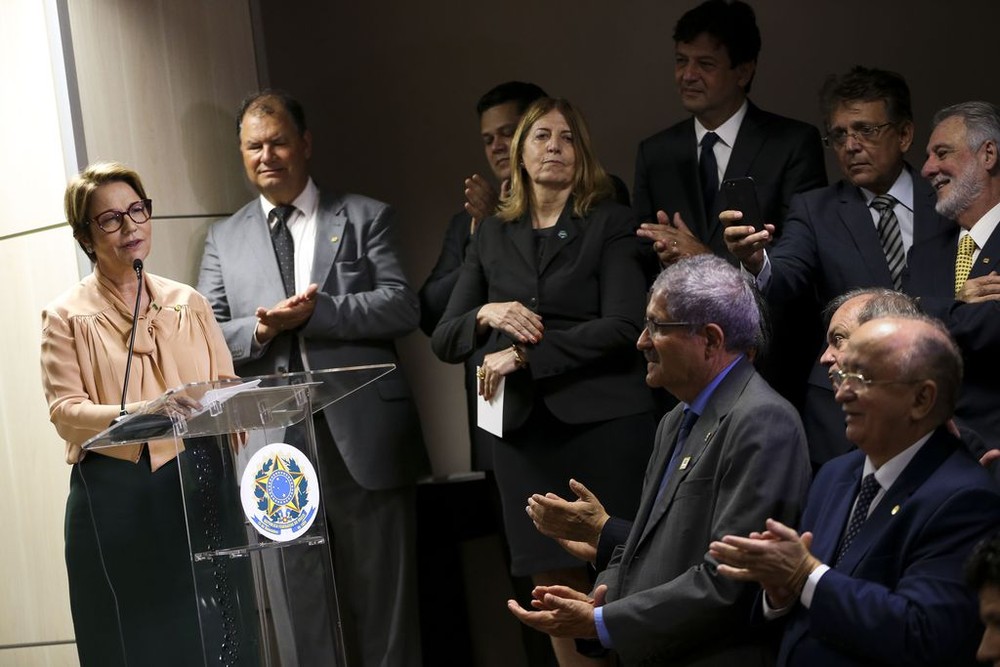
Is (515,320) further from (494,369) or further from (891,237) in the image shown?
(891,237)

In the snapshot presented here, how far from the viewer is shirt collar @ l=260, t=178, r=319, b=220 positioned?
4691 millimetres

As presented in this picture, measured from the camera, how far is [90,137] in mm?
4457

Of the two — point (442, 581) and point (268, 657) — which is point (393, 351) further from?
point (268, 657)

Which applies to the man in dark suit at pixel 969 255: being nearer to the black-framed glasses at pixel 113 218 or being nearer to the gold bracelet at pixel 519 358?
the gold bracelet at pixel 519 358

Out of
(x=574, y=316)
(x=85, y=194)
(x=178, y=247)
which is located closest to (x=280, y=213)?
(x=178, y=247)

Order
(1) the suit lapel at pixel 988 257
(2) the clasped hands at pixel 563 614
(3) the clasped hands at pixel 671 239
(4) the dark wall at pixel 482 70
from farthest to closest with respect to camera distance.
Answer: (4) the dark wall at pixel 482 70
(3) the clasped hands at pixel 671 239
(1) the suit lapel at pixel 988 257
(2) the clasped hands at pixel 563 614

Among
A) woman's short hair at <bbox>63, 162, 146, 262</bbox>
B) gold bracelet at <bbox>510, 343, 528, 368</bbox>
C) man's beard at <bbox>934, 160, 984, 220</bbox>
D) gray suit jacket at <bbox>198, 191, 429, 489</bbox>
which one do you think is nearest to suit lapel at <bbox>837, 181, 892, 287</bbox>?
man's beard at <bbox>934, 160, 984, 220</bbox>

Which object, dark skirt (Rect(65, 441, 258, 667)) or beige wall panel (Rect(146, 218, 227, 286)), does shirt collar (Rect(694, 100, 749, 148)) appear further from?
dark skirt (Rect(65, 441, 258, 667))

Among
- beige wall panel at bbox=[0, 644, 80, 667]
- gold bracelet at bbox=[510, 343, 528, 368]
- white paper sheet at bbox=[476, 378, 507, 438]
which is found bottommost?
beige wall panel at bbox=[0, 644, 80, 667]

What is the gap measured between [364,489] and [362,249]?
0.82 m

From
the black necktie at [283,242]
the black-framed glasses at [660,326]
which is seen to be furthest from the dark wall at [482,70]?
the black-framed glasses at [660,326]

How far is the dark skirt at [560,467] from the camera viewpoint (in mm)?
4008

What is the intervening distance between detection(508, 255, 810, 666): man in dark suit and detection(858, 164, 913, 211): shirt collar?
99 centimetres

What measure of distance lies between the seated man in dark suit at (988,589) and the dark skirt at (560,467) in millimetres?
1878
